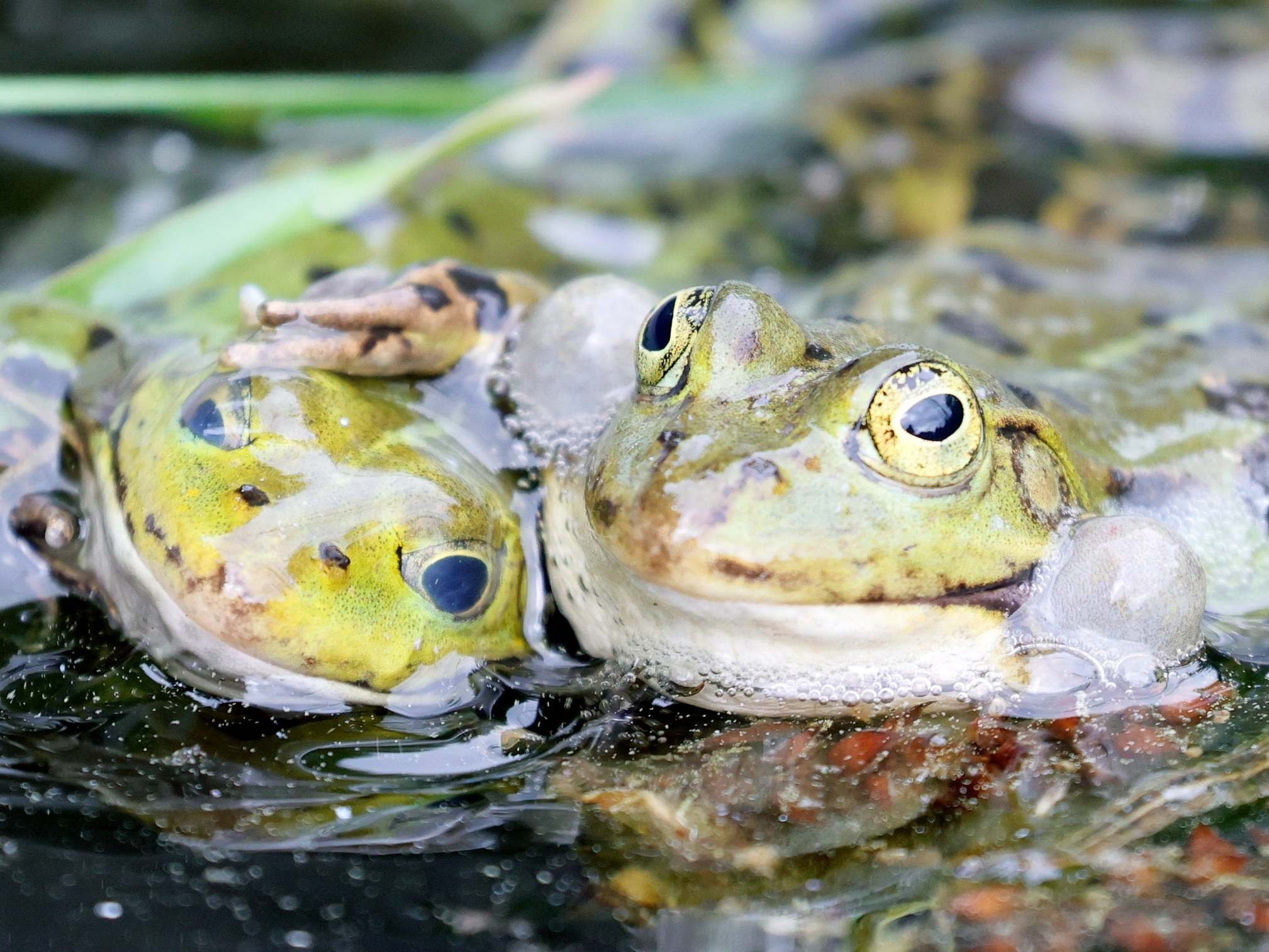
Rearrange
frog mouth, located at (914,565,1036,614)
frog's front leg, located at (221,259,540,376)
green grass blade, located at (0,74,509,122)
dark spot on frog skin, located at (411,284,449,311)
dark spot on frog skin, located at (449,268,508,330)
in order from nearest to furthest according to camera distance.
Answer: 1. frog mouth, located at (914,565,1036,614)
2. frog's front leg, located at (221,259,540,376)
3. dark spot on frog skin, located at (411,284,449,311)
4. dark spot on frog skin, located at (449,268,508,330)
5. green grass blade, located at (0,74,509,122)

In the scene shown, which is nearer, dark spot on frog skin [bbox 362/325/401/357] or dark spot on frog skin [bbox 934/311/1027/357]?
dark spot on frog skin [bbox 362/325/401/357]

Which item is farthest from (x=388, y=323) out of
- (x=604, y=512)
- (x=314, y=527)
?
(x=604, y=512)

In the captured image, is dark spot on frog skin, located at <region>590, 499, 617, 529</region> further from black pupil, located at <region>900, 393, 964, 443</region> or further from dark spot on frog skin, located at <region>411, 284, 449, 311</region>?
dark spot on frog skin, located at <region>411, 284, 449, 311</region>

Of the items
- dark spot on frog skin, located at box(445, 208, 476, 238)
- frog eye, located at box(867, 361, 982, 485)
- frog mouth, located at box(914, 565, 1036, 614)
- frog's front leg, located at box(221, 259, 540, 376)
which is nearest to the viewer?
frog eye, located at box(867, 361, 982, 485)

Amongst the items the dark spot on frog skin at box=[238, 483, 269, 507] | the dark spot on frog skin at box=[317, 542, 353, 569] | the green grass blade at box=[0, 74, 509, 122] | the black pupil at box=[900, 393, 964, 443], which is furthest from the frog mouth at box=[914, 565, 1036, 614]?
the green grass blade at box=[0, 74, 509, 122]

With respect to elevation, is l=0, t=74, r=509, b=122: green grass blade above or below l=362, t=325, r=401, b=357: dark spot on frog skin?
above
